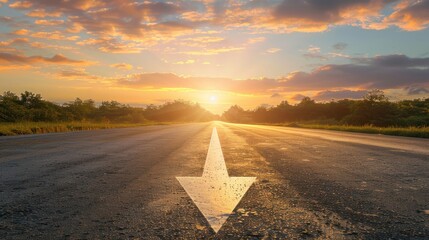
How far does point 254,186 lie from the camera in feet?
15.0

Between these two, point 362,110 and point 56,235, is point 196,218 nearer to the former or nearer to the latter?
point 56,235

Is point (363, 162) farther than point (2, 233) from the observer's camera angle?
Yes

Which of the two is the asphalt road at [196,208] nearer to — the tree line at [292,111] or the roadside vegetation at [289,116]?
the roadside vegetation at [289,116]

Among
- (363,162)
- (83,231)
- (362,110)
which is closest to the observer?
(83,231)

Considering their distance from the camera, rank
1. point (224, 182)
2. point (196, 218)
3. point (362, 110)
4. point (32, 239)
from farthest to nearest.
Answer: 1. point (362, 110)
2. point (224, 182)
3. point (196, 218)
4. point (32, 239)

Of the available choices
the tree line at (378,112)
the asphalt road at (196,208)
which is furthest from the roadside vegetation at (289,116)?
the asphalt road at (196,208)

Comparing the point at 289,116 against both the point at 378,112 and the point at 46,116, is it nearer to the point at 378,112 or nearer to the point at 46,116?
the point at 378,112

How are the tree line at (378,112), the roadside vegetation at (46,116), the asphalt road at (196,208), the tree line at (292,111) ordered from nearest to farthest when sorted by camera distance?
the asphalt road at (196,208), the roadside vegetation at (46,116), the tree line at (292,111), the tree line at (378,112)

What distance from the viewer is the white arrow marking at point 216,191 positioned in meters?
3.18

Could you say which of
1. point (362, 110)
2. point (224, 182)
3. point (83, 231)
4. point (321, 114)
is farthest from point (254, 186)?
point (321, 114)

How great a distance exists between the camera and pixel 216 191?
4.27 metres

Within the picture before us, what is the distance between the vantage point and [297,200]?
149 inches

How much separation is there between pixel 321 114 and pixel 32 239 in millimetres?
124451

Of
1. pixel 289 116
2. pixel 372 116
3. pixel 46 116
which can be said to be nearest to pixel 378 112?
pixel 372 116
